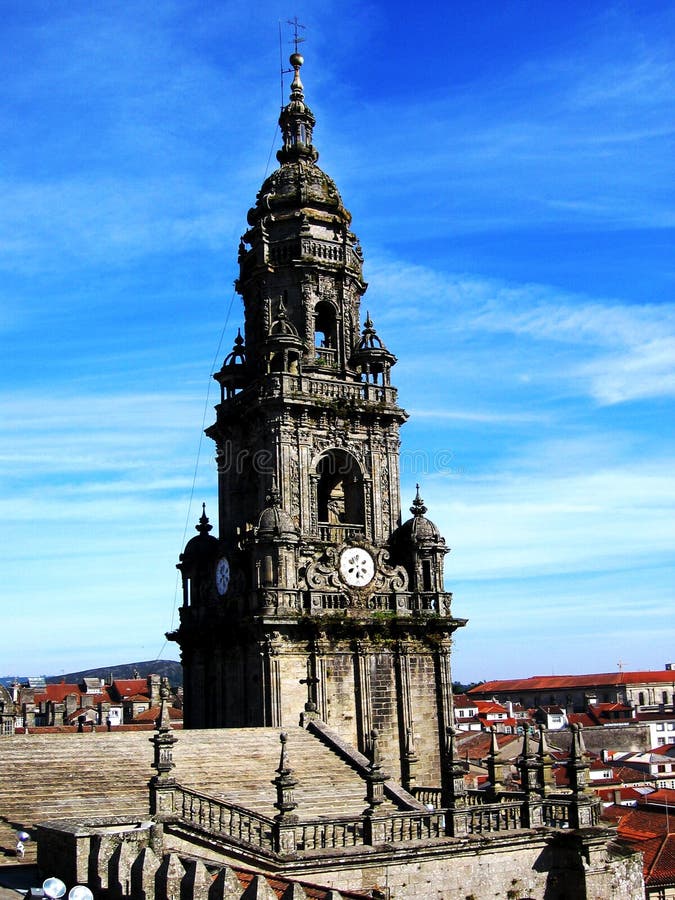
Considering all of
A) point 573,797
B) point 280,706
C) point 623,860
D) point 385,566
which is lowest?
point 623,860

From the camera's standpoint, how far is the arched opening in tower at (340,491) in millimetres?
45562

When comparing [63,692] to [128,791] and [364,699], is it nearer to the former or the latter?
[364,699]

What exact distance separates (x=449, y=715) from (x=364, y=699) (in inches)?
162

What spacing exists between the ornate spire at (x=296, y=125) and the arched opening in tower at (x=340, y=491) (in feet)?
49.9

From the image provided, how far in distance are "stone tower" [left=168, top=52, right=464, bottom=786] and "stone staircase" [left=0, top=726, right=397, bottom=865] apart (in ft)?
15.3

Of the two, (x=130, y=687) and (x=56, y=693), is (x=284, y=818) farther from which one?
(x=56, y=693)

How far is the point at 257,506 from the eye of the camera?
150 ft

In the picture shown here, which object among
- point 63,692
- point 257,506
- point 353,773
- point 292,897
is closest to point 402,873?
point 353,773

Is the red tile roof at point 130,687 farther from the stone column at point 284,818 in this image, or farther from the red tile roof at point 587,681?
the stone column at point 284,818

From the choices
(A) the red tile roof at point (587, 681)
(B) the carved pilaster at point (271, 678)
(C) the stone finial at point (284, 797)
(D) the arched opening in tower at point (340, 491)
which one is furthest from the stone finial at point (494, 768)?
(A) the red tile roof at point (587, 681)

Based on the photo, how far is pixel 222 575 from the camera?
44.4 m

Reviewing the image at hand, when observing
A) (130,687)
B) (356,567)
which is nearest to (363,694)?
(356,567)

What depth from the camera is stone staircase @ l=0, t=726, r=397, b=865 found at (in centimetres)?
2755

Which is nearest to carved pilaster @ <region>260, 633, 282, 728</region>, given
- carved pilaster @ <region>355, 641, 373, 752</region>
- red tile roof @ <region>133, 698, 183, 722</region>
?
carved pilaster @ <region>355, 641, 373, 752</region>
